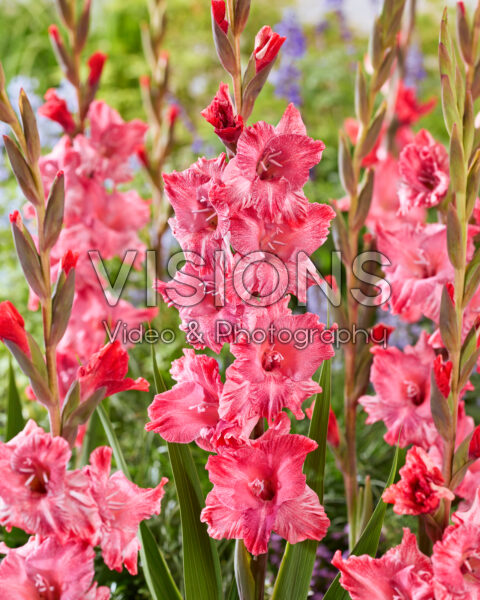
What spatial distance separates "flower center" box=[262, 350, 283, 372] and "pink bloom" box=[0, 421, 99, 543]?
0.59 feet

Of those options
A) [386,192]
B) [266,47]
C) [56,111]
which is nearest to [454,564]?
[266,47]

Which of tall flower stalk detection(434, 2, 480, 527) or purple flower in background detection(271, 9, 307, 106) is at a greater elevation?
purple flower in background detection(271, 9, 307, 106)

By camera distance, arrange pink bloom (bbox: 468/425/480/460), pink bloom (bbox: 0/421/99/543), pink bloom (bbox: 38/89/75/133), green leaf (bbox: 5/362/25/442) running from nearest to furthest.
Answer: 1. pink bloom (bbox: 0/421/99/543)
2. pink bloom (bbox: 468/425/480/460)
3. green leaf (bbox: 5/362/25/442)
4. pink bloom (bbox: 38/89/75/133)

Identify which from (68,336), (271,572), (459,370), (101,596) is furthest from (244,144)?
(271,572)

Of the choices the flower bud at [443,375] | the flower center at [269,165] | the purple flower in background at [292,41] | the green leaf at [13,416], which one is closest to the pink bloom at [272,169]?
the flower center at [269,165]

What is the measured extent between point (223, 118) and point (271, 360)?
0.21 meters

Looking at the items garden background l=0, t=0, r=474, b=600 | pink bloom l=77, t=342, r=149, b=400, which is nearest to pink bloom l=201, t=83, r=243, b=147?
pink bloom l=77, t=342, r=149, b=400

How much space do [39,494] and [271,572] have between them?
2.10 ft

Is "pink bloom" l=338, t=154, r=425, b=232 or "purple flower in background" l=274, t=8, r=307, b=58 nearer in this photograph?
"pink bloom" l=338, t=154, r=425, b=232

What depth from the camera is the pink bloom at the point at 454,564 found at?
594 mm

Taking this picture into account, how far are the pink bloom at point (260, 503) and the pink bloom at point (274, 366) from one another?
0.10ft

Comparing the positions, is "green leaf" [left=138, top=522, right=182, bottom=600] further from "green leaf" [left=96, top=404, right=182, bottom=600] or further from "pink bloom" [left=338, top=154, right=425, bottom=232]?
"pink bloom" [left=338, top=154, right=425, bottom=232]

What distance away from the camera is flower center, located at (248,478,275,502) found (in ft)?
2.06

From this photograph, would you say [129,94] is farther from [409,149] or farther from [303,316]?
[303,316]
